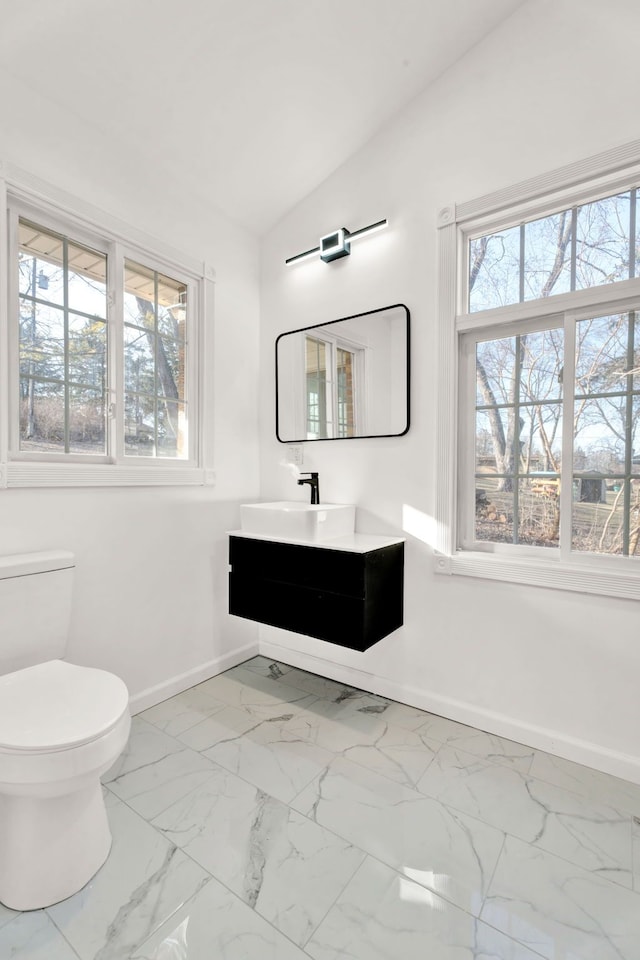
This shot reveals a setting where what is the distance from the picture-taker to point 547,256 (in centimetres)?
197

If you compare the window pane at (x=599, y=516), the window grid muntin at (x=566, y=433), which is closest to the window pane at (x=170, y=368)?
the window grid muntin at (x=566, y=433)

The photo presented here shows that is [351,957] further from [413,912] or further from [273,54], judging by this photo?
[273,54]

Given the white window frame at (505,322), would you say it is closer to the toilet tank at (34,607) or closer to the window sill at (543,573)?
the window sill at (543,573)

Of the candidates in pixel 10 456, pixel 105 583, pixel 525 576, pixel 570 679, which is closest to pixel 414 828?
pixel 570 679

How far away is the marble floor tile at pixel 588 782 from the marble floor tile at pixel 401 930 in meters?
0.69

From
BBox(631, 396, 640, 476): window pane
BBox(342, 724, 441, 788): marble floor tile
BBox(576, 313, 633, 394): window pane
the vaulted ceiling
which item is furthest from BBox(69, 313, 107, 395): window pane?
BBox(631, 396, 640, 476): window pane

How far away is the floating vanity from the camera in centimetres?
202

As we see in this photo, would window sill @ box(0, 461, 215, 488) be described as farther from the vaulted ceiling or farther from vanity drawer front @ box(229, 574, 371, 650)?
the vaulted ceiling

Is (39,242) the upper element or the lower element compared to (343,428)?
upper

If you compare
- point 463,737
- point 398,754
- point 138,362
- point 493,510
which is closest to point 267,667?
point 398,754

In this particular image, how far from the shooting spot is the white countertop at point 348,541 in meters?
2.03

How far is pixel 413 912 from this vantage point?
121cm

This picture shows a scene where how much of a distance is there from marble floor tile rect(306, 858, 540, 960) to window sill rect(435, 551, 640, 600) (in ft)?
3.61

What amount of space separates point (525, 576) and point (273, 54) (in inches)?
90.0
